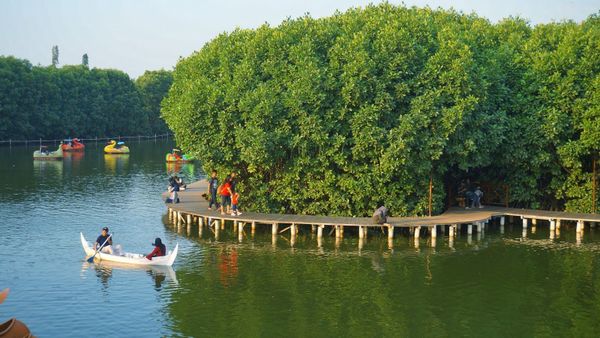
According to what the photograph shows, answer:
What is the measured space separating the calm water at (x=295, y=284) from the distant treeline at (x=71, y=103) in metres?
65.6

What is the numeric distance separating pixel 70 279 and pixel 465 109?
2312 cm

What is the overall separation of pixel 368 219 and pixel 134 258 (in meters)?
14.2

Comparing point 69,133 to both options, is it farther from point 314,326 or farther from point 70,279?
point 314,326

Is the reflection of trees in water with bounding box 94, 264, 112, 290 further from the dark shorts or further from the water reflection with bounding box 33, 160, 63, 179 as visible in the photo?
the water reflection with bounding box 33, 160, 63, 179

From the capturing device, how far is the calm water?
2725cm

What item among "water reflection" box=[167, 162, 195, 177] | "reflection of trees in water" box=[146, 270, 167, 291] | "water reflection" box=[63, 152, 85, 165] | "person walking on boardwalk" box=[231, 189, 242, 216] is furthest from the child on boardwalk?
"water reflection" box=[63, 152, 85, 165]

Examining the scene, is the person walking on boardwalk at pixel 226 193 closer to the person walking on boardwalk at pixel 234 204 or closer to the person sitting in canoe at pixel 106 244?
the person walking on boardwalk at pixel 234 204

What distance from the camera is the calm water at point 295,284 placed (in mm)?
27250

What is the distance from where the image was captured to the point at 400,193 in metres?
44.1

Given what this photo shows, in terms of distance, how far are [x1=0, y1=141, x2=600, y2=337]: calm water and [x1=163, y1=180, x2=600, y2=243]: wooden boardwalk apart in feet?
2.81

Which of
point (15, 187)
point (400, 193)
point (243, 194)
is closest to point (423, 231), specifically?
point (400, 193)

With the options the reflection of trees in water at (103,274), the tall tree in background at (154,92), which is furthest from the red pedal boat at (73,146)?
the reflection of trees in water at (103,274)

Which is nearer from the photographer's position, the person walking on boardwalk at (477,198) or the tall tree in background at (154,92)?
the person walking on boardwalk at (477,198)

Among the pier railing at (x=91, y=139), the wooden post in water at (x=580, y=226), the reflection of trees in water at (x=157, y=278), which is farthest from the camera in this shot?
the pier railing at (x=91, y=139)
